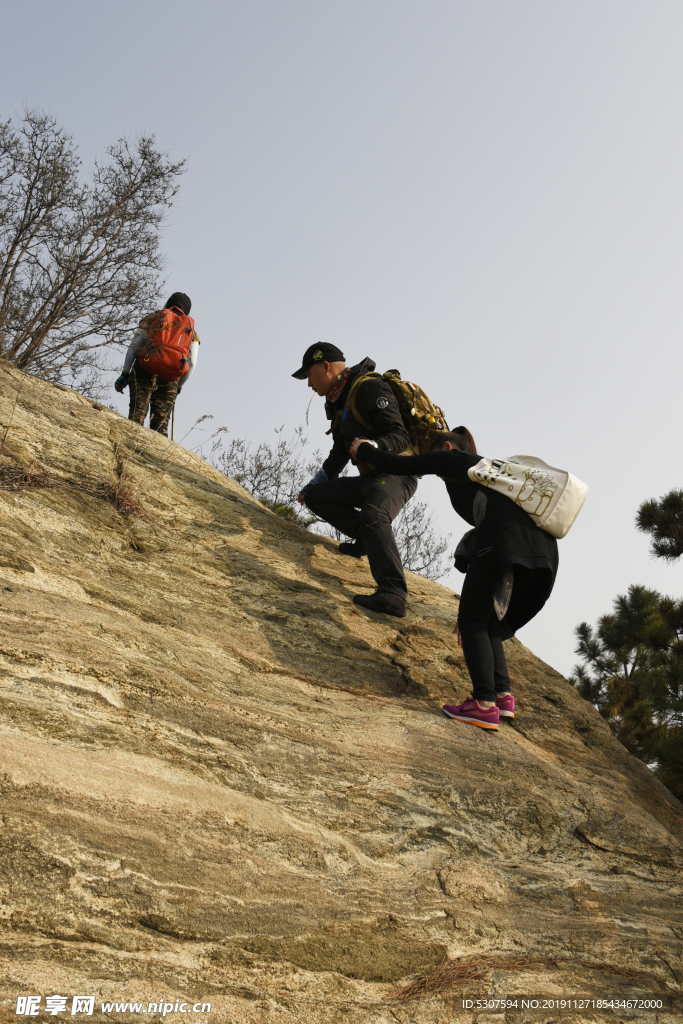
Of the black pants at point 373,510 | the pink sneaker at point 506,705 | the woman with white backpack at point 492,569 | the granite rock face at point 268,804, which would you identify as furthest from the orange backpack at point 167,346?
the pink sneaker at point 506,705

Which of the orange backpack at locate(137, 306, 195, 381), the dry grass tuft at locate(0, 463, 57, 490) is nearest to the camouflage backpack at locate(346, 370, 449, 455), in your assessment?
the dry grass tuft at locate(0, 463, 57, 490)

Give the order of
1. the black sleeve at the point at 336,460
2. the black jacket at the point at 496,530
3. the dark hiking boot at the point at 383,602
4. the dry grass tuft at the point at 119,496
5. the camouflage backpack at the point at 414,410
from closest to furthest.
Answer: the black jacket at the point at 496,530 → the dry grass tuft at the point at 119,496 → the dark hiking boot at the point at 383,602 → the camouflage backpack at the point at 414,410 → the black sleeve at the point at 336,460

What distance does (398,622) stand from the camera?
5613 millimetres

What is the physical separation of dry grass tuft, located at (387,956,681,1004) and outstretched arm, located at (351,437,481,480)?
8.82 ft

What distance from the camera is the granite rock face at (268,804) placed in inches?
104

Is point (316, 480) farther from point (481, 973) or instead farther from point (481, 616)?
point (481, 973)

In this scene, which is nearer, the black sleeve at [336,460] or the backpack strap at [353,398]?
the backpack strap at [353,398]

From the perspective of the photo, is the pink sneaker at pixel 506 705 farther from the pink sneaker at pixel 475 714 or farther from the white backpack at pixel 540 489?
the white backpack at pixel 540 489

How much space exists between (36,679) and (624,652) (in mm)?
10915

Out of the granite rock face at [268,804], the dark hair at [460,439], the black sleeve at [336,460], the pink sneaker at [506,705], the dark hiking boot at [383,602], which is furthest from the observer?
the black sleeve at [336,460]

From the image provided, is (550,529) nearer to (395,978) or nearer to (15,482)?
(395,978)

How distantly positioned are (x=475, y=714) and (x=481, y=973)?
61.8 inches

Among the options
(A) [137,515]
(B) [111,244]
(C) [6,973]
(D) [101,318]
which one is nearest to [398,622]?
(A) [137,515]

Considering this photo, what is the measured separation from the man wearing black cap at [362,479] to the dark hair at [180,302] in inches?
99.8
